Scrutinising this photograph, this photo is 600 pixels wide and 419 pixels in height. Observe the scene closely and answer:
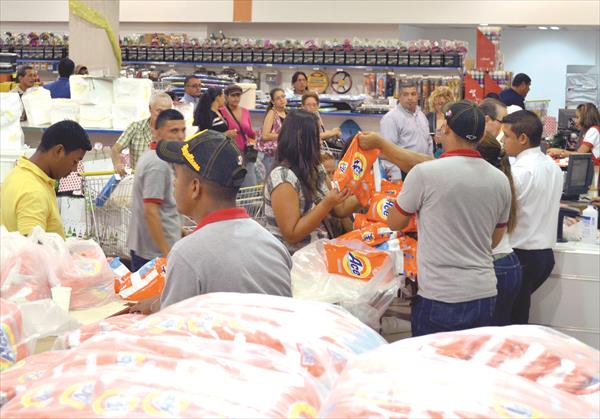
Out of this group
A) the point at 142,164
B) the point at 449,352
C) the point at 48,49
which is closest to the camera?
the point at 449,352

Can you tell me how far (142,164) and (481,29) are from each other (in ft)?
28.8

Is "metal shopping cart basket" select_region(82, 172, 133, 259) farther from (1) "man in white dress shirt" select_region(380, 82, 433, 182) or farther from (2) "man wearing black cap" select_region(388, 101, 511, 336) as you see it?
(1) "man in white dress shirt" select_region(380, 82, 433, 182)

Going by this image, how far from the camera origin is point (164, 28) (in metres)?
15.7

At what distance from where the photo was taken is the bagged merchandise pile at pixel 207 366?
3.80 ft

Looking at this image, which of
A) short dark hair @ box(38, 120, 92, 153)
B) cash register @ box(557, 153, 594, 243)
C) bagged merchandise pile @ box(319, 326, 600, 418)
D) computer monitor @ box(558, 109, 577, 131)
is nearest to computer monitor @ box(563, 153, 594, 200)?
cash register @ box(557, 153, 594, 243)

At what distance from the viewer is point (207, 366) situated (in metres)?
1.24

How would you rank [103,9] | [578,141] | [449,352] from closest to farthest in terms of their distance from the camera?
[449,352] < [103,9] < [578,141]

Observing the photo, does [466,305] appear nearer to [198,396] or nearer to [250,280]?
[250,280]

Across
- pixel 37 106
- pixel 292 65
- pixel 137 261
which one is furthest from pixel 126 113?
pixel 292 65

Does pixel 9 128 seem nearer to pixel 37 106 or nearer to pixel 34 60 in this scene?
pixel 37 106

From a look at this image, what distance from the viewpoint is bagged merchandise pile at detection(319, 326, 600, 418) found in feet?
3.65

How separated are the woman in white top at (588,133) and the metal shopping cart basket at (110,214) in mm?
5432

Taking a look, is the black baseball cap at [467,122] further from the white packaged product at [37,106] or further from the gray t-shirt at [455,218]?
the white packaged product at [37,106]

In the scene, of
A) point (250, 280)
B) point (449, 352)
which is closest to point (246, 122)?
point (250, 280)
